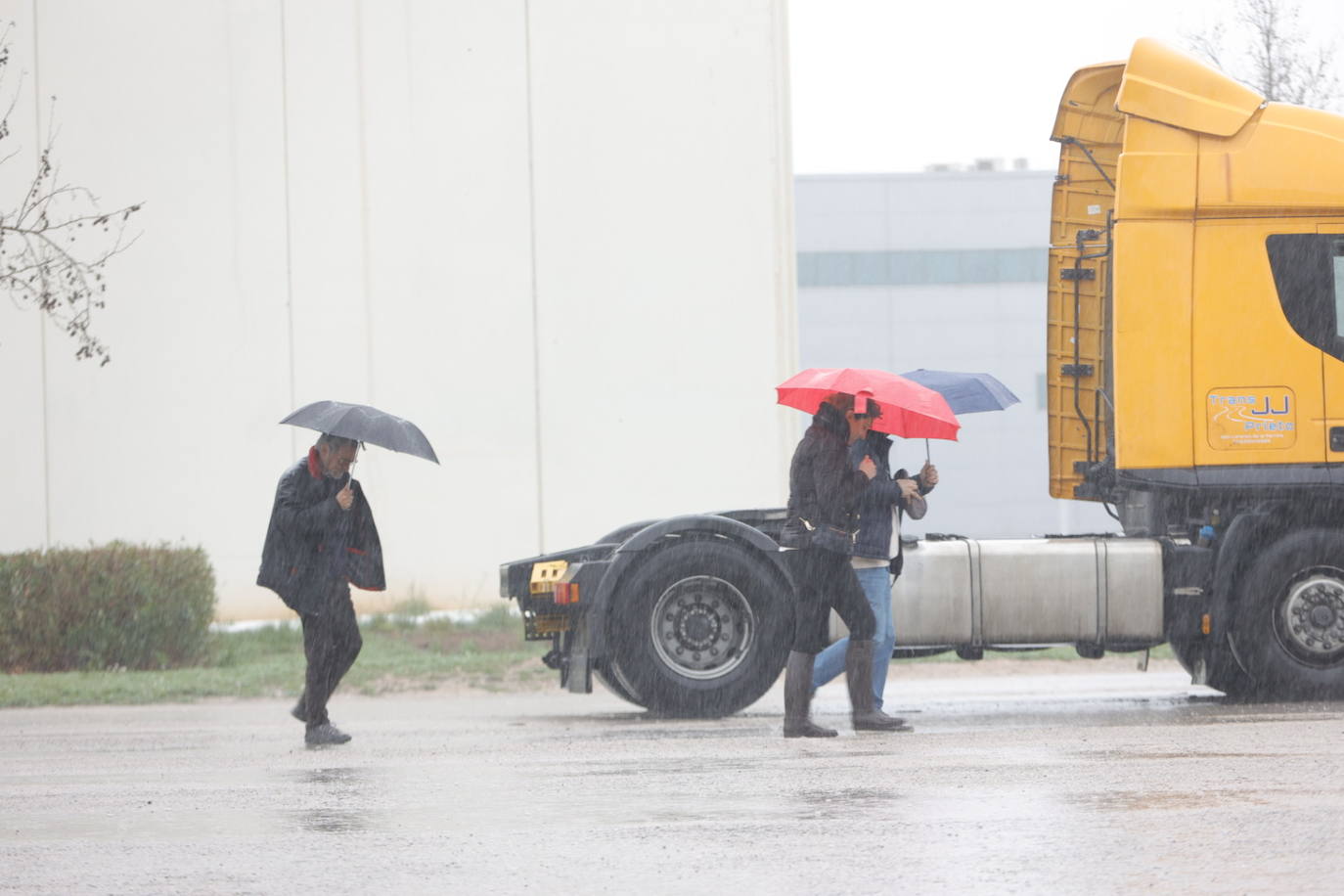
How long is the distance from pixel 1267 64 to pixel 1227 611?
9.00 meters

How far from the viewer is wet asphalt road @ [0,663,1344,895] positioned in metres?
5.23

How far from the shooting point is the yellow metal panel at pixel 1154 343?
1012cm

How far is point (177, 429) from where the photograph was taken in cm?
1853

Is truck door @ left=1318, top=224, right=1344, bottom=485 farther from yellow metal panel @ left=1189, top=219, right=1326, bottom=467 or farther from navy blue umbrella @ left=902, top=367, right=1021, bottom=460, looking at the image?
navy blue umbrella @ left=902, top=367, right=1021, bottom=460

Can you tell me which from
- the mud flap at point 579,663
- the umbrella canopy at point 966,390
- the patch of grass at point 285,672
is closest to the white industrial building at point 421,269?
the patch of grass at point 285,672

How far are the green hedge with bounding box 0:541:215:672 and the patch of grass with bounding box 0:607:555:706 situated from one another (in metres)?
0.26

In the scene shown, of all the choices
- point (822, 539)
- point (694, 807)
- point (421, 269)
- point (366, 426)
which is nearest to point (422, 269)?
point (421, 269)

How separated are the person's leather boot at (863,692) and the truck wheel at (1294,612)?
7.58 feet

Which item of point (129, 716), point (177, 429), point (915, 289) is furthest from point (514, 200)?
point (915, 289)

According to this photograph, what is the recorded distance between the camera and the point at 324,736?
9.07 meters

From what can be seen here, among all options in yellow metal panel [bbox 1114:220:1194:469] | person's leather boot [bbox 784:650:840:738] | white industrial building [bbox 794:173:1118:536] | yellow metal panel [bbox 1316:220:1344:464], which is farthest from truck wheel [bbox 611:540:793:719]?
white industrial building [bbox 794:173:1118:536]

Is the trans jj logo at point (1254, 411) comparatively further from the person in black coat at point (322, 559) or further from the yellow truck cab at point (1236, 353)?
the person in black coat at point (322, 559)

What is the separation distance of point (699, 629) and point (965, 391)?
2076 mm

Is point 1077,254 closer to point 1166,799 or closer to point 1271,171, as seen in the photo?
point 1271,171
